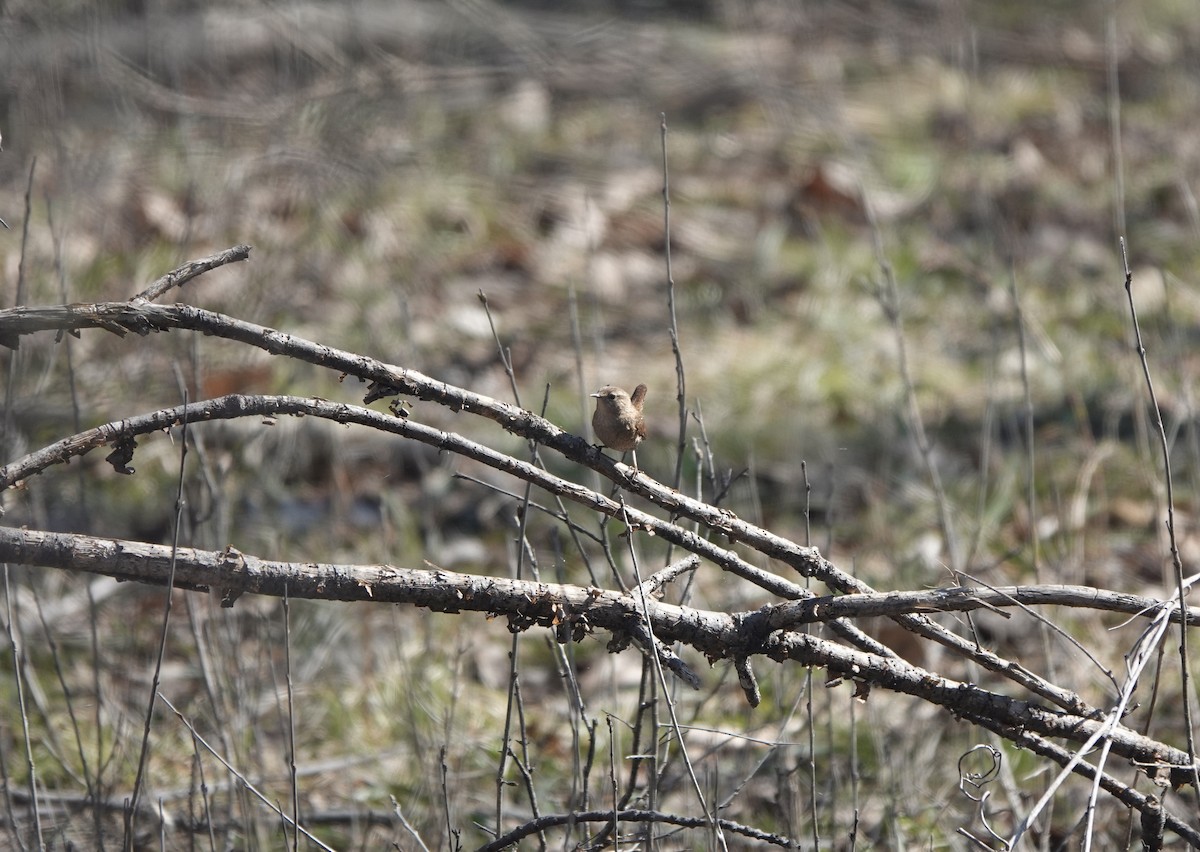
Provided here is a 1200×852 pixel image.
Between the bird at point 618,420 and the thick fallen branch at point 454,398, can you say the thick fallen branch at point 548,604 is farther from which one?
the bird at point 618,420

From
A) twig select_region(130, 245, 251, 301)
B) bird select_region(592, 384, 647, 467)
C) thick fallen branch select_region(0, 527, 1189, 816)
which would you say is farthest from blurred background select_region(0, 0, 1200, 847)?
twig select_region(130, 245, 251, 301)

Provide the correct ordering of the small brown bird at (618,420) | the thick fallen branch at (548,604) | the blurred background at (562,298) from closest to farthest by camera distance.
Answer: the thick fallen branch at (548,604) < the small brown bird at (618,420) < the blurred background at (562,298)

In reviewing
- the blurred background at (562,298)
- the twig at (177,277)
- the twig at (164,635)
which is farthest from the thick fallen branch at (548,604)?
the blurred background at (562,298)

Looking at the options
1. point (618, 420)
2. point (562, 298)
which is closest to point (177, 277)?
point (618, 420)

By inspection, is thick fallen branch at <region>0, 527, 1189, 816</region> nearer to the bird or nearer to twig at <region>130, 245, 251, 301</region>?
twig at <region>130, 245, 251, 301</region>

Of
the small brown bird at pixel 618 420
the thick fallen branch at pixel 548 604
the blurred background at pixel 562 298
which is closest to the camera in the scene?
the thick fallen branch at pixel 548 604

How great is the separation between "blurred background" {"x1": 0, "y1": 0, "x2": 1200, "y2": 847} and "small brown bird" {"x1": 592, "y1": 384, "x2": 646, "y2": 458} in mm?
435

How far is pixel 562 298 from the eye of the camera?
5230 mm

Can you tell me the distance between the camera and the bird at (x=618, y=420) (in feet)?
6.88

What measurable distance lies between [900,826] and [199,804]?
4.95ft

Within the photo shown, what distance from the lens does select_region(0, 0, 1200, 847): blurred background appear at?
10.2ft

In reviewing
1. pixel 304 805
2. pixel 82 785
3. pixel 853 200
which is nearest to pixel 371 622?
pixel 304 805

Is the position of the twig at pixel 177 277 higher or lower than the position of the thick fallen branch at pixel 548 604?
higher

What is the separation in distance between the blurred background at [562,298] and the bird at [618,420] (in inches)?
17.1
